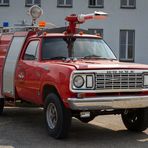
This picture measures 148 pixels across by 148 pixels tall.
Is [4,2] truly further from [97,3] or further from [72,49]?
[72,49]

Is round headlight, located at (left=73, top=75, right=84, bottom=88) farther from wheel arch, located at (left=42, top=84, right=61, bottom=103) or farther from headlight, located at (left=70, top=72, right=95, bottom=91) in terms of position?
wheel arch, located at (left=42, top=84, right=61, bottom=103)

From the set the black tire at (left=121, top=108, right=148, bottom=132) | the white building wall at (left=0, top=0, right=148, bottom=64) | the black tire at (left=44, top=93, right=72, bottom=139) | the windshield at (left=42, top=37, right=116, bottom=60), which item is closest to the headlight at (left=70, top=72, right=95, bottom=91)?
the black tire at (left=44, top=93, right=72, bottom=139)

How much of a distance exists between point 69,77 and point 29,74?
1728mm

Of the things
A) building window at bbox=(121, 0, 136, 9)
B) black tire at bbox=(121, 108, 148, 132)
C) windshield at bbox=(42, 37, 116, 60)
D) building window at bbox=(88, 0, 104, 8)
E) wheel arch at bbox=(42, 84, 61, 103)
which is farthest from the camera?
building window at bbox=(121, 0, 136, 9)

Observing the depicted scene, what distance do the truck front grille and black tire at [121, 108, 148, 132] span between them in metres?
0.71

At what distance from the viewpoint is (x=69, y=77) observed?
7.92 metres

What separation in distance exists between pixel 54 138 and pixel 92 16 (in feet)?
8.37

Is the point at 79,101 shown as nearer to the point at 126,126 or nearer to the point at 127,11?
the point at 126,126

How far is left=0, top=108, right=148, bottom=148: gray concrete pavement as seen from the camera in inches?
317

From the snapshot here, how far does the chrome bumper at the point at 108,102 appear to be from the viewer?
25.8 feet

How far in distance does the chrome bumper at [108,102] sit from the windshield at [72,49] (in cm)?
165

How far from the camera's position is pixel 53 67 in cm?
849

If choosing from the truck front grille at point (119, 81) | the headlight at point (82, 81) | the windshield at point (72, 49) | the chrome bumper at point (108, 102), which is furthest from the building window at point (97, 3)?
the headlight at point (82, 81)

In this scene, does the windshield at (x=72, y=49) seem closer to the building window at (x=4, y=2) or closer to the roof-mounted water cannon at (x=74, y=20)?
the roof-mounted water cannon at (x=74, y=20)
